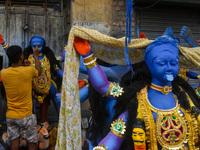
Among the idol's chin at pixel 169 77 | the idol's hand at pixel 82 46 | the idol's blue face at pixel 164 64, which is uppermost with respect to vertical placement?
the idol's hand at pixel 82 46

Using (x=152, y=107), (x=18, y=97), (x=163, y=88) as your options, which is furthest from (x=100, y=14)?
(x=152, y=107)

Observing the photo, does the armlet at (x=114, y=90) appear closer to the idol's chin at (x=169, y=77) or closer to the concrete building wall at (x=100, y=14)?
the idol's chin at (x=169, y=77)

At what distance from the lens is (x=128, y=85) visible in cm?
237

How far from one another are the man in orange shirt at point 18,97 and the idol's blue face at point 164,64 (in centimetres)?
200

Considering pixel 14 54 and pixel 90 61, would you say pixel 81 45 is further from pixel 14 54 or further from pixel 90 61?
pixel 14 54

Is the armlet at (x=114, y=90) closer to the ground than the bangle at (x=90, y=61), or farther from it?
closer to the ground

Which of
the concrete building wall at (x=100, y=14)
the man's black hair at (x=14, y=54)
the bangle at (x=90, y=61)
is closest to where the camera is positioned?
the bangle at (x=90, y=61)

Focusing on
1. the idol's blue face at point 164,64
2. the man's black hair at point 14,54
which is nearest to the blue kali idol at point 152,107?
the idol's blue face at point 164,64

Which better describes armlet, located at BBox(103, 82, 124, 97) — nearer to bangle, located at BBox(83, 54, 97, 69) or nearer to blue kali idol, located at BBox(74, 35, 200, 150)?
blue kali idol, located at BBox(74, 35, 200, 150)

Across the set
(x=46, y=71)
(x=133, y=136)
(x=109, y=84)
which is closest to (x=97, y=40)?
(x=109, y=84)

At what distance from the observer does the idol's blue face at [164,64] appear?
6.82ft

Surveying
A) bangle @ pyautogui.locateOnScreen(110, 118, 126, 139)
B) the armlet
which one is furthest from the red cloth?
bangle @ pyautogui.locateOnScreen(110, 118, 126, 139)

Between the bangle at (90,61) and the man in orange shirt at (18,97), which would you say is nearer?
the bangle at (90,61)

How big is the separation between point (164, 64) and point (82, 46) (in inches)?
28.4
